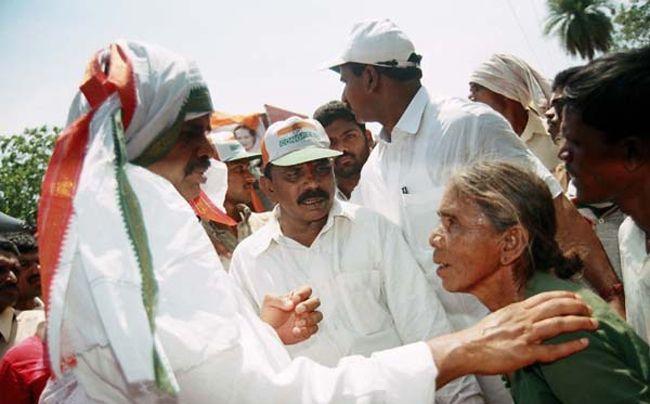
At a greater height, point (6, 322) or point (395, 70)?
point (395, 70)

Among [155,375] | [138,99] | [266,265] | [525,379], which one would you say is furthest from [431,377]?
[266,265]

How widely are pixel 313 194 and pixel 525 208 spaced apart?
5.14 feet

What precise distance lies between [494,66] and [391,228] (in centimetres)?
218

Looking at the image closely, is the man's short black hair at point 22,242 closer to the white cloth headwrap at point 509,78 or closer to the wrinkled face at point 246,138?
the wrinkled face at point 246,138

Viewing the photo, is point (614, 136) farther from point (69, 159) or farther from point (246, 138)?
point (246, 138)

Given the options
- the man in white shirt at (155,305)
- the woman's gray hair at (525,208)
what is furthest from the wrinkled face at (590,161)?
the man in white shirt at (155,305)

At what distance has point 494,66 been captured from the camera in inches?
203

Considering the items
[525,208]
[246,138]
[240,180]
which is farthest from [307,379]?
[246,138]

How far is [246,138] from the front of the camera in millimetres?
7852

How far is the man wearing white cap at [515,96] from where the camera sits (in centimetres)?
514

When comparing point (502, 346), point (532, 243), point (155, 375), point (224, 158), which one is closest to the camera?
point (155, 375)

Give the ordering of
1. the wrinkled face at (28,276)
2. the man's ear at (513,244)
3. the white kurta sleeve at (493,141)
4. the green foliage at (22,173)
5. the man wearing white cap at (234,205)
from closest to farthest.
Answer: the man's ear at (513,244), the white kurta sleeve at (493,141), the man wearing white cap at (234,205), the wrinkled face at (28,276), the green foliage at (22,173)

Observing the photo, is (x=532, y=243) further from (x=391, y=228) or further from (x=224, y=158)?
(x=224, y=158)

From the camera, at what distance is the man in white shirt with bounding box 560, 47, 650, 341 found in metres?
2.28
